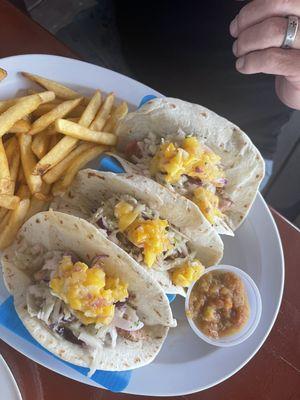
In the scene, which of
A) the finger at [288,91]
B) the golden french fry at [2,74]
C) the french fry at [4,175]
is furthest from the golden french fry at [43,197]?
the finger at [288,91]

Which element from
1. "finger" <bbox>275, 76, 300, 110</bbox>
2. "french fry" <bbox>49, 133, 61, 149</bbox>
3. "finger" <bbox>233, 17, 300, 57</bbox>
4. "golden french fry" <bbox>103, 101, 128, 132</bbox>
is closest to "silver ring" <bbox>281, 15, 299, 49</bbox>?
"finger" <bbox>233, 17, 300, 57</bbox>

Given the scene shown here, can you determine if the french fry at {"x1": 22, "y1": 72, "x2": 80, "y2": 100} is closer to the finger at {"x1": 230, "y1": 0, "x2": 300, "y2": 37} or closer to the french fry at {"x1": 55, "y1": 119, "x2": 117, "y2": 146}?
the french fry at {"x1": 55, "y1": 119, "x2": 117, "y2": 146}

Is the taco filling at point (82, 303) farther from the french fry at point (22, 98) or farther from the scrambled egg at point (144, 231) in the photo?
the french fry at point (22, 98)

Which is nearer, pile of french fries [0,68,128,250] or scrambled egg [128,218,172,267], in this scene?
scrambled egg [128,218,172,267]

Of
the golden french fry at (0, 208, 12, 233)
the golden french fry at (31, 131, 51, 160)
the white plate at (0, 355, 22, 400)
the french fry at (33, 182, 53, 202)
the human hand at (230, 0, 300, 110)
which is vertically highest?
the human hand at (230, 0, 300, 110)

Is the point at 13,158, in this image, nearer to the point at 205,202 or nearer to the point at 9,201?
the point at 9,201

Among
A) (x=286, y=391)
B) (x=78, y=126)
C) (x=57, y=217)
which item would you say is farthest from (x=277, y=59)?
(x=286, y=391)

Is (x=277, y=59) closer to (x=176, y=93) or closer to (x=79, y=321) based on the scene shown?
(x=176, y=93)
